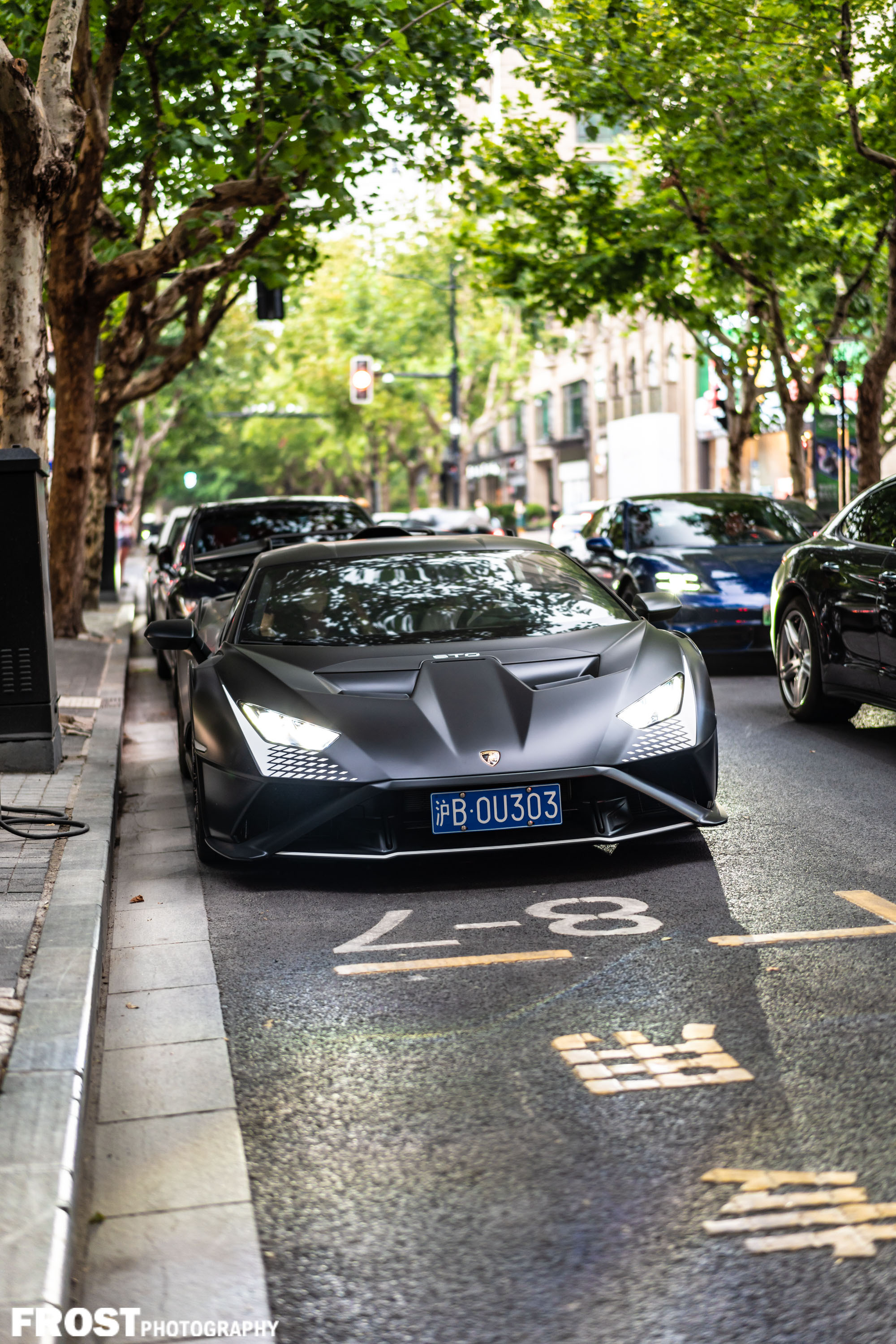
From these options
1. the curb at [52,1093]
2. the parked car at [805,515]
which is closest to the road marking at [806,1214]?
the curb at [52,1093]

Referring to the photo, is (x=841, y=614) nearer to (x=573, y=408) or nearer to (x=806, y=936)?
(x=806, y=936)

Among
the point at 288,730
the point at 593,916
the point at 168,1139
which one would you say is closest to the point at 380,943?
the point at 593,916

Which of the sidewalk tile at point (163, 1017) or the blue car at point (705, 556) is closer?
the sidewalk tile at point (163, 1017)

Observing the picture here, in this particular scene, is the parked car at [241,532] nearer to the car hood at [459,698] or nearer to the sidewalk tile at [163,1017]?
the car hood at [459,698]

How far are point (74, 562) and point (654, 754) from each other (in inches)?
487

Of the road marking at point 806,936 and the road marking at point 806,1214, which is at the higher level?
the road marking at point 806,1214

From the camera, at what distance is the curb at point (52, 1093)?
2719 millimetres

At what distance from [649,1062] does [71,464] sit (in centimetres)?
1388

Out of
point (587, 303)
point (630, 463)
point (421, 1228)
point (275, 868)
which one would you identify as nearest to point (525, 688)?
point (275, 868)

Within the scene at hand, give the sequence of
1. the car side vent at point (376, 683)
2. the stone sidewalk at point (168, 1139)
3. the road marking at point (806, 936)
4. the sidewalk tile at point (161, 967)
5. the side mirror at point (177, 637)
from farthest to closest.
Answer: the side mirror at point (177, 637), the car side vent at point (376, 683), the road marking at point (806, 936), the sidewalk tile at point (161, 967), the stone sidewalk at point (168, 1139)

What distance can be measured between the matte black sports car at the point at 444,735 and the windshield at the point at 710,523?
7353 mm

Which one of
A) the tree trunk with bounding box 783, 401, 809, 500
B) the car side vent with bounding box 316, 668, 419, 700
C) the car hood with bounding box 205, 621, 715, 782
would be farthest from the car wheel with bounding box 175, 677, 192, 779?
the tree trunk with bounding box 783, 401, 809, 500

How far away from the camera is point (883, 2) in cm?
1719

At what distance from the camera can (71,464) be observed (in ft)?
54.9
